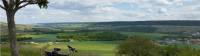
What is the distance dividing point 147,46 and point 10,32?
300 ft

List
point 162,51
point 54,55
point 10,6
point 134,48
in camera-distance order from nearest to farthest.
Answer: point 10,6 < point 54,55 < point 134,48 < point 162,51

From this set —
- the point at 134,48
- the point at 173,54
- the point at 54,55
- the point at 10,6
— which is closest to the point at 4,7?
the point at 10,6

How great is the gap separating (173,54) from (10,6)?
362 ft

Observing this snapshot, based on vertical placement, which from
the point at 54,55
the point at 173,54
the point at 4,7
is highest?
the point at 4,7

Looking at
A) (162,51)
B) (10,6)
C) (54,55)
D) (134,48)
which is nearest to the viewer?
(10,6)

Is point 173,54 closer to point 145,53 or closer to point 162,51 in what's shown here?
point 162,51

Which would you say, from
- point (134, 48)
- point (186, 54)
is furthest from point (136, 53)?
point (186, 54)

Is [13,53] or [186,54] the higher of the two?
[13,53]

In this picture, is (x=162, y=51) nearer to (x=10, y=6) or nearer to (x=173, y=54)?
(x=173, y=54)

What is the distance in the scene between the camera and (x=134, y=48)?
110 metres

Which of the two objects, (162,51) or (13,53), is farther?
(162,51)

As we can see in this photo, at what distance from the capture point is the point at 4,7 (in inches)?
843

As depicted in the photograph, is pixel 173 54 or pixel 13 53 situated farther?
pixel 173 54

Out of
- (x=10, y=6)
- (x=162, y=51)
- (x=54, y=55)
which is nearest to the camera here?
(x=10, y=6)
